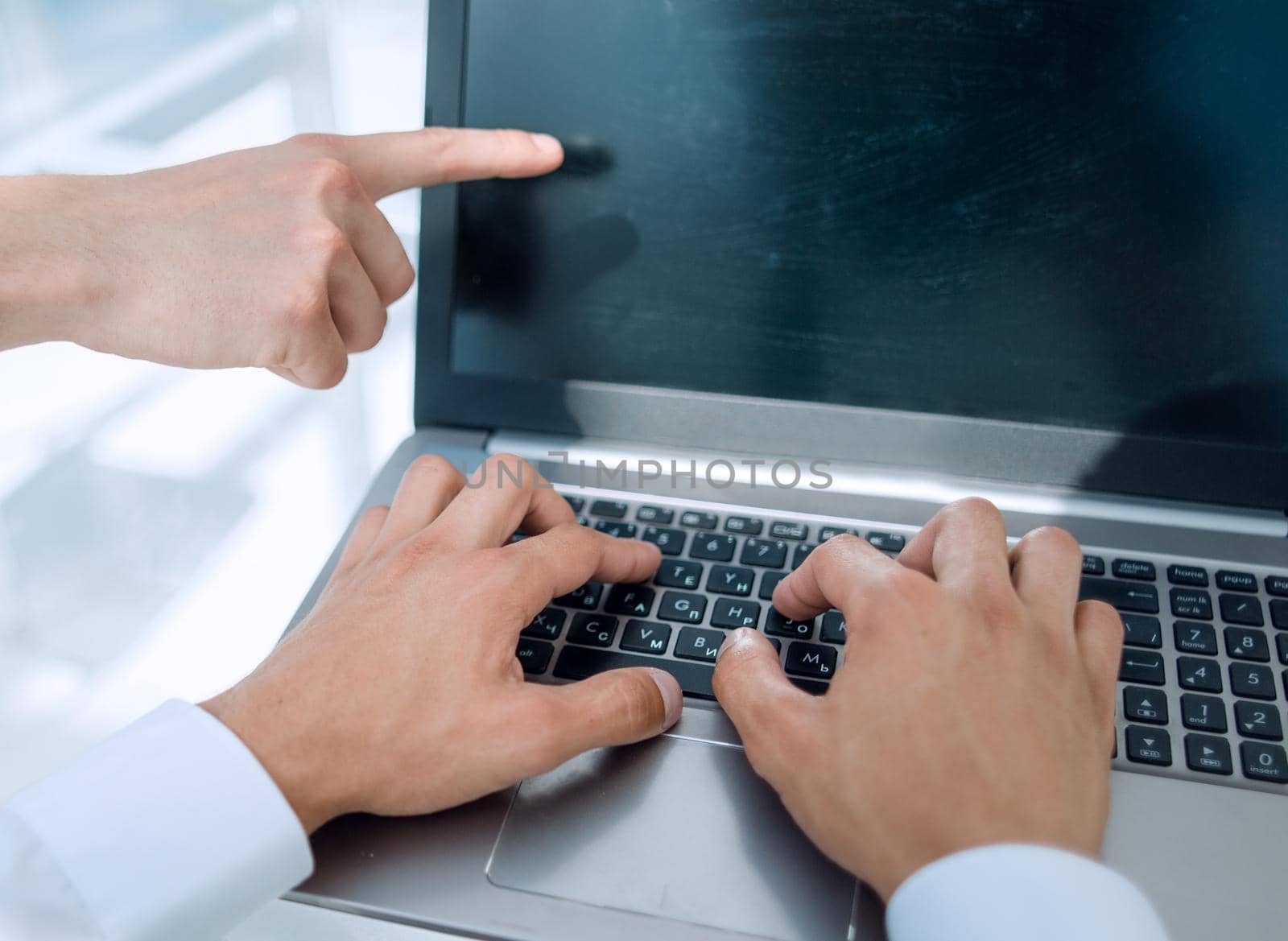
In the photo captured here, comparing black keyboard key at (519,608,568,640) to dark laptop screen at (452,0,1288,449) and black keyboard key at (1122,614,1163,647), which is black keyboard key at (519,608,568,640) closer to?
dark laptop screen at (452,0,1288,449)

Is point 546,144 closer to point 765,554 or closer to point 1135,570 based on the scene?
point 765,554

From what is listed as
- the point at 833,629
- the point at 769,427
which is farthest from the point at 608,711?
the point at 769,427

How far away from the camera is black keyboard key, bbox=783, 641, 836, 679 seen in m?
0.53

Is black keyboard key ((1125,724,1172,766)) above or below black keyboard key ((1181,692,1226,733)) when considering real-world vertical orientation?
below

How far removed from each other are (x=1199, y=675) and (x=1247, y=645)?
39 millimetres

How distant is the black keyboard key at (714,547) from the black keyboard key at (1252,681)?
285 mm

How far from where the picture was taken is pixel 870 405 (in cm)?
64

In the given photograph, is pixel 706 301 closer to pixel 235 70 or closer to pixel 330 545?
pixel 330 545

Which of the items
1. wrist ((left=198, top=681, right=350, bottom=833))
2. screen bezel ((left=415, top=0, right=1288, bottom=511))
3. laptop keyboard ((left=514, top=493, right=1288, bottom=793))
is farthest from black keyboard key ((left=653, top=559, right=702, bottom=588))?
wrist ((left=198, top=681, right=350, bottom=833))

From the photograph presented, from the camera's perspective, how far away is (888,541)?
1.99ft

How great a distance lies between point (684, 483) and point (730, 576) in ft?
0.32

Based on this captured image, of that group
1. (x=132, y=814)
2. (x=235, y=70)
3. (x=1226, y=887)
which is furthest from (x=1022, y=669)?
(x=235, y=70)

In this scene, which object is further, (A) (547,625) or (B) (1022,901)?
(A) (547,625)

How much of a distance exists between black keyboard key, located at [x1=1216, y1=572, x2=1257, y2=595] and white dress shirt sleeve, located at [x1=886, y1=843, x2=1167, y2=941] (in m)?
0.25
